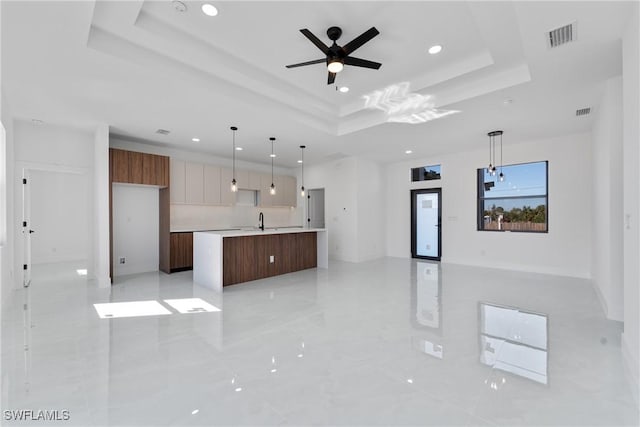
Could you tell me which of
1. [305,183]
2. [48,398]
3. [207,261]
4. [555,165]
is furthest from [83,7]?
[555,165]

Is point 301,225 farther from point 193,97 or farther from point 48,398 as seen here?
point 48,398

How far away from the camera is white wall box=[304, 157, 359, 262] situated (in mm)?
7652

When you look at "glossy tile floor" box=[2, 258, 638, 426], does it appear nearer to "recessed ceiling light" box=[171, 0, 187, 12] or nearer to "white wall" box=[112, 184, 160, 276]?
"white wall" box=[112, 184, 160, 276]

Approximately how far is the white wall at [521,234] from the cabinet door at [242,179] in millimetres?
4290

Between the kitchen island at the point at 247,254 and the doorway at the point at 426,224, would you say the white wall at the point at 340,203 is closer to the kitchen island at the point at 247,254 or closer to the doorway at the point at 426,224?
the kitchen island at the point at 247,254

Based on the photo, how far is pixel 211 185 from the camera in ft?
22.9

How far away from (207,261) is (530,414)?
182 inches

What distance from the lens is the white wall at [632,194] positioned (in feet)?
7.09

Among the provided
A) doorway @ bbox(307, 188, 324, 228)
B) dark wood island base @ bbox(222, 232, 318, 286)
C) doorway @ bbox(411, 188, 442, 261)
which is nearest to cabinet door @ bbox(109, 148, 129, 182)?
dark wood island base @ bbox(222, 232, 318, 286)

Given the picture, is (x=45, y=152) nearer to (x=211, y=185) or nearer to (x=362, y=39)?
(x=211, y=185)

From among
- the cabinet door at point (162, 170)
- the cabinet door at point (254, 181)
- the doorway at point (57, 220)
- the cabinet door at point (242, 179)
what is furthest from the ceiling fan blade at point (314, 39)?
the doorway at point (57, 220)

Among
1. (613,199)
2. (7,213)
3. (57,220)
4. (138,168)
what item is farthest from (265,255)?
(57,220)

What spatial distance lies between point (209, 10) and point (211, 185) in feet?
15.8

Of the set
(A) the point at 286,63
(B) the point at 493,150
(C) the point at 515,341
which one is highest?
(A) the point at 286,63
